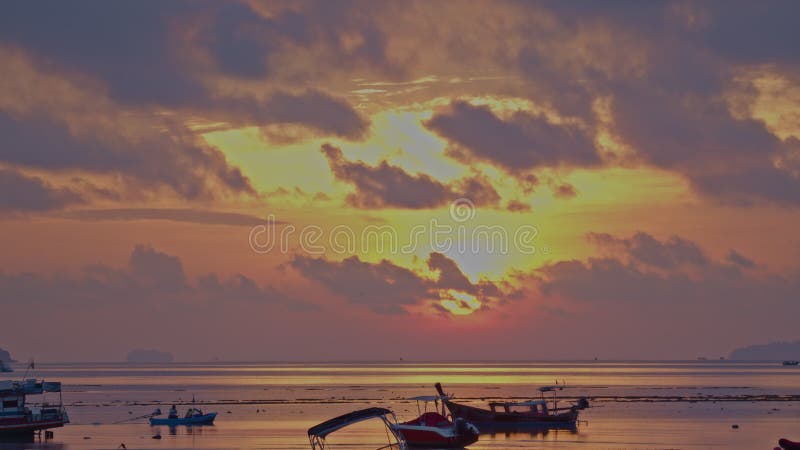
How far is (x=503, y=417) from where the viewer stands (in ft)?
305

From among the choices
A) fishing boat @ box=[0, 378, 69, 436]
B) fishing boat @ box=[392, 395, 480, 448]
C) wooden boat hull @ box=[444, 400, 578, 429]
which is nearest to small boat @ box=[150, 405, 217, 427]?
fishing boat @ box=[0, 378, 69, 436]

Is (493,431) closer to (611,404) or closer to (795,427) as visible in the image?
(795,427)

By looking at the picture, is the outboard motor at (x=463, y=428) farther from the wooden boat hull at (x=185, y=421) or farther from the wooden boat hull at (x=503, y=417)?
the wooden boat hull at (x=185, y=421)

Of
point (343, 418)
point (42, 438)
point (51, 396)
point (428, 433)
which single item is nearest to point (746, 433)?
point (428, 433)

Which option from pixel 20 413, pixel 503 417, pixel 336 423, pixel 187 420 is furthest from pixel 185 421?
pixel 336 423

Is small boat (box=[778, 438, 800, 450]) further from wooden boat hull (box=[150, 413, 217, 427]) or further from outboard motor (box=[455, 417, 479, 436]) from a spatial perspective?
wooden boat hull (box=[150, 413, 217, 427])

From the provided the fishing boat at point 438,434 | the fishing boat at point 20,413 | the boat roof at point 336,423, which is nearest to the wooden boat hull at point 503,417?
the fishing boat at point 438,434

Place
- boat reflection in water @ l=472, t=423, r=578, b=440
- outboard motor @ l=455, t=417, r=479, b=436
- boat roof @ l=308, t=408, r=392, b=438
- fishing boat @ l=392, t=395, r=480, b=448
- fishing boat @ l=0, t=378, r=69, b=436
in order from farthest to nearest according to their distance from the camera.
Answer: boat reflection in water @ l=472, t=423, r=578, b=440 → fishing boat @ l=0, t=378, r=69, b=436 → outboard motor @ l=455, t=417, r=479, b=436 → fishing boat @ l=392, t=395, r=480, b=448 → boat roof @ l=308, t=408, r=392, b=438

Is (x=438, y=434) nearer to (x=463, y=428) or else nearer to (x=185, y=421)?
(x=463, y=428)

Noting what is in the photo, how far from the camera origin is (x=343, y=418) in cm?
5641

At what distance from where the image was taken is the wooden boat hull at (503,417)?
91312 millimetres

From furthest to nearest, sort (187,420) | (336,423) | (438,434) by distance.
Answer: (187,420)
(438,434)
(336,423)

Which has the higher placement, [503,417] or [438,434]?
[503,417]

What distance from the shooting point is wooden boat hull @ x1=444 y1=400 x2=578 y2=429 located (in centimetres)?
9131
